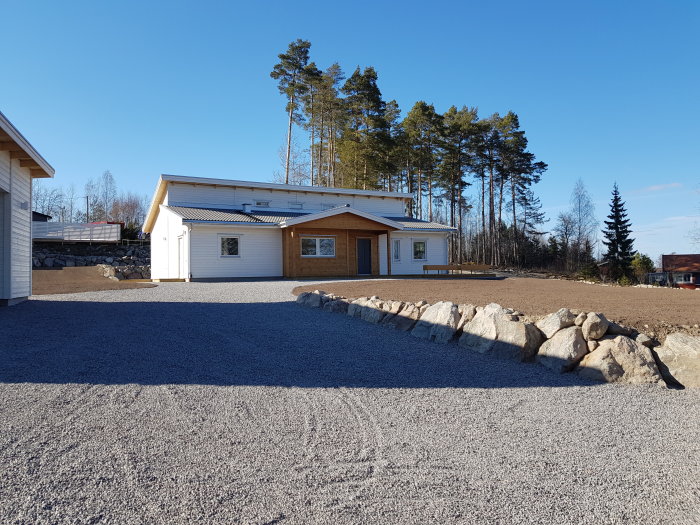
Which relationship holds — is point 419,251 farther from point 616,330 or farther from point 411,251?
point 616,330

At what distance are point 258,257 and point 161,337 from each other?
15290 mm

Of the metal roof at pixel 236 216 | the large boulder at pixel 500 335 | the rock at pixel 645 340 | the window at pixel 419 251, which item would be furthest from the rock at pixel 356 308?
the window at pixel 419 251

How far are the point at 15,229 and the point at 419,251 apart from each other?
19.4 m

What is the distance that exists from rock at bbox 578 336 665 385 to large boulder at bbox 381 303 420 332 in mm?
2784

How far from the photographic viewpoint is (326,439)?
10.9 feet

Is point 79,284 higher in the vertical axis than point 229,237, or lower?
lower

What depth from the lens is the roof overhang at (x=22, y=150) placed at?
8453mm

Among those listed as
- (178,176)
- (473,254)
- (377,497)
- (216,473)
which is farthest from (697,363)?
(473,254)

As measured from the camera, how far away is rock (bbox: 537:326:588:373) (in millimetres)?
5305

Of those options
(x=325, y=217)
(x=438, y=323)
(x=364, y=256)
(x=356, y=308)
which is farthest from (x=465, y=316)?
(x=364, y=256)

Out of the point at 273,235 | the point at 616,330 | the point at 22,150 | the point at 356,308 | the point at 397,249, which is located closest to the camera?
the point at 616,330

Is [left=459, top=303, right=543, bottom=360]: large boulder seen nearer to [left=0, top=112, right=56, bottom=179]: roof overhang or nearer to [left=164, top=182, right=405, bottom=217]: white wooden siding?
[left=0, top=112, right=56, bottom=179]: roof overhang

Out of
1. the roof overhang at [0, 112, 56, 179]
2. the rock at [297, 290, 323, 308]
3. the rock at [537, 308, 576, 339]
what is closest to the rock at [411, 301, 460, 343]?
the rock at [537, 308, 576, 339]

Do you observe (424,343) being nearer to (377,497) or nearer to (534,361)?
(534,361)
